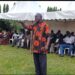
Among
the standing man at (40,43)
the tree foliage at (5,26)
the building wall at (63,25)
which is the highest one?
the standing man at (40,43)

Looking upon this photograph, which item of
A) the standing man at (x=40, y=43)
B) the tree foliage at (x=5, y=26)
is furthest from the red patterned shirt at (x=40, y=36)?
the tree foliage at (x=5, y=26)

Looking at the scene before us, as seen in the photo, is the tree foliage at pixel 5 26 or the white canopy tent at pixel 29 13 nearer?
the white canopy tent at pixel 29 13

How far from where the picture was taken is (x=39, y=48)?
809cm

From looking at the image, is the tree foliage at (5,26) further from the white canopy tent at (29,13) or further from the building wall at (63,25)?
the building wall at (63,25)

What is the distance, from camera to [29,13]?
17.0 m

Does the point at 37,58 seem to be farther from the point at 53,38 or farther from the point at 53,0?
the point at 53,0

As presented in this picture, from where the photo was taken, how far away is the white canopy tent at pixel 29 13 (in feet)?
48.5

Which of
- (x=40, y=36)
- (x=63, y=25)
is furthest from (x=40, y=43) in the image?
(x=63, y=25)

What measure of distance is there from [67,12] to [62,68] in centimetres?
443

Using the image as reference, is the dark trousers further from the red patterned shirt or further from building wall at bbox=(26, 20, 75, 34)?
building wall at bbox=(26, 20, 75, 34)

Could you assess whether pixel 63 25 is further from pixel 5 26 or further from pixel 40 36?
pixel 40 36

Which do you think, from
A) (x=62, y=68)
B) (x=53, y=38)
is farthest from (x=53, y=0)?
(x=62, y=68)

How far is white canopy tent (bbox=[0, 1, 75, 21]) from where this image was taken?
14.8 m

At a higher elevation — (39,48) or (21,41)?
(39,48)
